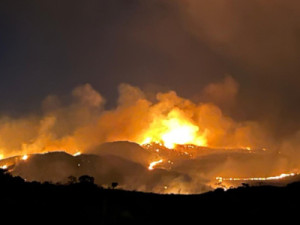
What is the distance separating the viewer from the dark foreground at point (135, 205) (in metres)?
24.0

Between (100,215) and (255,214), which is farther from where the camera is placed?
(255,214)

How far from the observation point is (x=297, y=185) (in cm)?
3572

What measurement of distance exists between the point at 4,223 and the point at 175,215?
11258mm

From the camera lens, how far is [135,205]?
29.5 m

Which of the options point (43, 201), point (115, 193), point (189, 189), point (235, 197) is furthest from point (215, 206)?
point (189, 189)

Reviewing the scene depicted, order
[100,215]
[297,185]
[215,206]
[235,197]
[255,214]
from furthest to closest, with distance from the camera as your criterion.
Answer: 1. [297,185]
2. [235,197]
3. [215,206]
4. [255,214]
5. [100,215]

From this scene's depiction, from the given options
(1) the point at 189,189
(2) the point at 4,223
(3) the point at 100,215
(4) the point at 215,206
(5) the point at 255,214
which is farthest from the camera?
(1) the point at 189,189

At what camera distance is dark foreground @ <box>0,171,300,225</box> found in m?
24.0

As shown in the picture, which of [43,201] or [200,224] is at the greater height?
[43,201]

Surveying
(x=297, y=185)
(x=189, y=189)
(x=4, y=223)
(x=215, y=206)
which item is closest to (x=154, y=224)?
(x=215, y=206)

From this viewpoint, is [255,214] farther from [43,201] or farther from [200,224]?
[43,201]

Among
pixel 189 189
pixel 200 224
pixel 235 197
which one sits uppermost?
pixel 189 189

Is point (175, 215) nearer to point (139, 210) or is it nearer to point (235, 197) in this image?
point (139, 210)

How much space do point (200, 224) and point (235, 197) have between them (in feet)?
23.3
